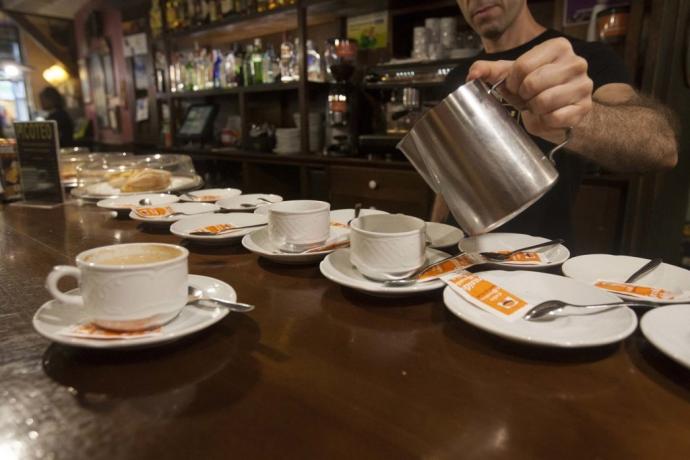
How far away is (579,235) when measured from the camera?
5.69 feet

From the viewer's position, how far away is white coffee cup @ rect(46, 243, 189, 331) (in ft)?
1.57

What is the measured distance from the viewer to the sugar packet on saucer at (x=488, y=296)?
21.3 inches

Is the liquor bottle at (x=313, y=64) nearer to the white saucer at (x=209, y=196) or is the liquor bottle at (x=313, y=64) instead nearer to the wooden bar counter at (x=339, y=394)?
the white saucer at (x=209, y=196)

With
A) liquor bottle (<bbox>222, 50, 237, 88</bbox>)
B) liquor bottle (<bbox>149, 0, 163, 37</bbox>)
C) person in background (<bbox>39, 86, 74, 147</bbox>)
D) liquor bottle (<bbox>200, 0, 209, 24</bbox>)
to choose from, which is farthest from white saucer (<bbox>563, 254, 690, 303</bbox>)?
person in background (<bbox>39, 86, 74, 147</bbox>)

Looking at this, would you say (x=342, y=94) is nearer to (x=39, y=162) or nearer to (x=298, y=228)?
(x=39, y=162)

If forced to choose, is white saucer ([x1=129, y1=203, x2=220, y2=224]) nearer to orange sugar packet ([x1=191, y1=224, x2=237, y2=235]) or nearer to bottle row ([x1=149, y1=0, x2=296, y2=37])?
orange sugar packet ([x1=191, y1=224, x2=237, y2=235])

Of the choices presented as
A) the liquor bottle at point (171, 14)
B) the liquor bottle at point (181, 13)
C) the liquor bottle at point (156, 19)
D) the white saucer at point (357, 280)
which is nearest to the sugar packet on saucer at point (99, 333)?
the white saucer at point (357, 280)

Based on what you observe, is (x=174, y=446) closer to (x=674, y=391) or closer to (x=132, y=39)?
(x=674, y=391)

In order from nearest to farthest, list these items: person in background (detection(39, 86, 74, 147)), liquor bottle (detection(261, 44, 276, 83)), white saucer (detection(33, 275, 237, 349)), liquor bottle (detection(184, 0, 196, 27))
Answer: white saucer (detection(33, 275, 237, 349)), liquor bottle (detection(261, 44, 276, 83)), liquor bottle (detection(184, 0, 196, 27)), person in background (detection(39, 86, 74, 147))

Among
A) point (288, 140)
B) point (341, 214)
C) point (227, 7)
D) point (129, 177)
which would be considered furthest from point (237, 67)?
point (341, 214)

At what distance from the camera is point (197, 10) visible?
10.7 ft

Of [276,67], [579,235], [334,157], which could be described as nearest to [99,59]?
[276,67]

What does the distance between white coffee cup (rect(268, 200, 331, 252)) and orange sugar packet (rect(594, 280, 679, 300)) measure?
0.44 m

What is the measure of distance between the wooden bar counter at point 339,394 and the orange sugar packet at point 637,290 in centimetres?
11
